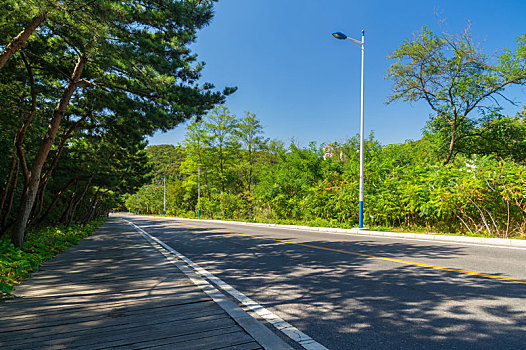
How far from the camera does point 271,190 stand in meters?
25.3

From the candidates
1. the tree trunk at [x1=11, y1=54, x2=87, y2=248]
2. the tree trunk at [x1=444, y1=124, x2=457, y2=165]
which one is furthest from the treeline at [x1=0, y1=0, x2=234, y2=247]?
the tree trunk at [x1=444, y1=124, x2=457, y2=165]

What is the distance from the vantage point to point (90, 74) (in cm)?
920

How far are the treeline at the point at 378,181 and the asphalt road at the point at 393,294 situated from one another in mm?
3772

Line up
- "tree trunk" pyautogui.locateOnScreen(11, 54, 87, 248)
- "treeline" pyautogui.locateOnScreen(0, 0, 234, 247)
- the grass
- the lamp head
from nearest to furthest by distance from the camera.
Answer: the grass
"treeline" pyautogui.locateOnScreen(0, 0, 234, 247)
"tree trunk" pyautogui.locateOnScreen(11, 54, 87, 248)
the lamp head

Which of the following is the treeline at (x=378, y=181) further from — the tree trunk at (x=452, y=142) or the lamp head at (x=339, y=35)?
the lamp head at (x=339, y=35)

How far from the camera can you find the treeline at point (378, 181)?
11.1 meters

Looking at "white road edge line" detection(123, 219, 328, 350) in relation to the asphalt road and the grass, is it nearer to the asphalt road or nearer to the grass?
the asphalt road

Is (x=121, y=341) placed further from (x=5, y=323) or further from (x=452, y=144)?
(x=452, y=144)

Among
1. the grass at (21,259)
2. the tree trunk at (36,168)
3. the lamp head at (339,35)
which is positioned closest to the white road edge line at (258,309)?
the grass at (21,259)

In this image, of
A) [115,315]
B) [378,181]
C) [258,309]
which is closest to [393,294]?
[258,309]

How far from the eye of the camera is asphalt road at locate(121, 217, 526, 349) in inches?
120

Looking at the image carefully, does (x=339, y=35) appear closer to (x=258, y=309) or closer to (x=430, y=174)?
(x=430, y=174)

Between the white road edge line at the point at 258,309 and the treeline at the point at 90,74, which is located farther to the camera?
the treeline at the point at 90,74

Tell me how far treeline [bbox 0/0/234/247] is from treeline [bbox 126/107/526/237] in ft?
5.92
